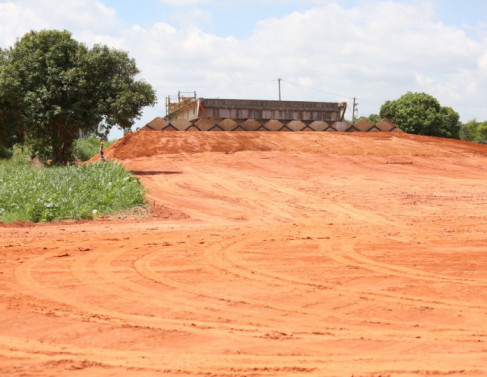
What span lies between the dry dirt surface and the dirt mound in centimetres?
1236

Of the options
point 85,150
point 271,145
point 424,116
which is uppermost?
point 424,116

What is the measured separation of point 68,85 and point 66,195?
11.8 m

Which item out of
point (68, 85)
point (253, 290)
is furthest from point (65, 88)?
point (253, 290)

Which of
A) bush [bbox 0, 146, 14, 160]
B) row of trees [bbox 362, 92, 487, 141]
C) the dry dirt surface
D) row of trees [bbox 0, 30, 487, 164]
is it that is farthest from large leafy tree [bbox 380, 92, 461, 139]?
the dry dirt surface

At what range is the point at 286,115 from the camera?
150ft

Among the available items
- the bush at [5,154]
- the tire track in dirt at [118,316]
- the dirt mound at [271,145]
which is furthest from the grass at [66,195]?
the bush at [5,154]

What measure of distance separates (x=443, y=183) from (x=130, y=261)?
15968mm

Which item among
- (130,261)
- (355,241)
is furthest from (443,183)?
(130,261)

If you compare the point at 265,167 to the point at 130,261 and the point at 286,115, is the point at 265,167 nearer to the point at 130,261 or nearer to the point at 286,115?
the point at 130,261

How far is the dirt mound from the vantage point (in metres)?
29.7

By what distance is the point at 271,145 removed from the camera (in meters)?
31.3

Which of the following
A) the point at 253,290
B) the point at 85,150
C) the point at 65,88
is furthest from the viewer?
the point at 85,150

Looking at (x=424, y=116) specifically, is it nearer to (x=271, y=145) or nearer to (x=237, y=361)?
(x=271, y=145)

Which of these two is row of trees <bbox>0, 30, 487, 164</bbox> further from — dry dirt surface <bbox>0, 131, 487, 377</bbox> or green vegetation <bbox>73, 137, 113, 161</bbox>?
green vegetation <bbox>73, 137, 113, 161</bbox>
